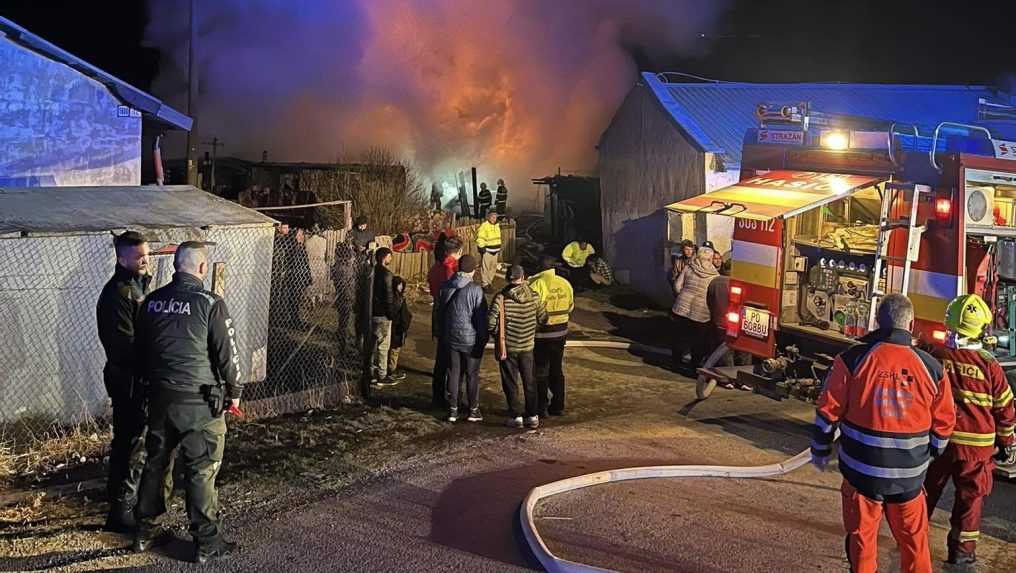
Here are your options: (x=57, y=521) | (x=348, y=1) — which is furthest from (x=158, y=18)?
(x=57, y=521)

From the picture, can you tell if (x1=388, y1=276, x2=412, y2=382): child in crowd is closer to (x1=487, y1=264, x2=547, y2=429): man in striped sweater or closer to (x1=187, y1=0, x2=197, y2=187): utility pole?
(x1=487, y1=264, x2=547, y2=429): man in striped sweater

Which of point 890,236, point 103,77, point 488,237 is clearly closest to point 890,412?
point 890,236

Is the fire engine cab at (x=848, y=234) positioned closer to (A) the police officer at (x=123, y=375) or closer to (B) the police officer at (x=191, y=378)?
(B) the police officer at (x=191, y=378)

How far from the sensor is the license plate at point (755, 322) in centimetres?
923

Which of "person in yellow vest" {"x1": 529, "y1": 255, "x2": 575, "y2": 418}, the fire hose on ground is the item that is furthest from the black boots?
"person in yellow vest" {"x1": 529, "y1": 255, "x2": 575, "y2": 418}

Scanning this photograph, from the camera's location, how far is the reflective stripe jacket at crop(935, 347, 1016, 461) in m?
5.78

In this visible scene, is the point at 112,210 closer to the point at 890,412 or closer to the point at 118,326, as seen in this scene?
the point at 118,326

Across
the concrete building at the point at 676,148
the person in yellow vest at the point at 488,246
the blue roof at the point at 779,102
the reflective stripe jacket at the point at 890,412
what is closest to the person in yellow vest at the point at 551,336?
the reflective stripe jacket at the point at 890,412

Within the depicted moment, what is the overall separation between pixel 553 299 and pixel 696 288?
2.83m

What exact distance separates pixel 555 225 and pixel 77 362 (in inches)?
672

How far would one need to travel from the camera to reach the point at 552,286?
9.04 m

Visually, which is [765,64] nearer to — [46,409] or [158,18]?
[158,18]

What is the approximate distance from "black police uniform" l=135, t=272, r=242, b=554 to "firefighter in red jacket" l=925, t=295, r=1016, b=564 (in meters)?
4.28

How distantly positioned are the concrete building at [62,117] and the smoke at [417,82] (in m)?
16.6
